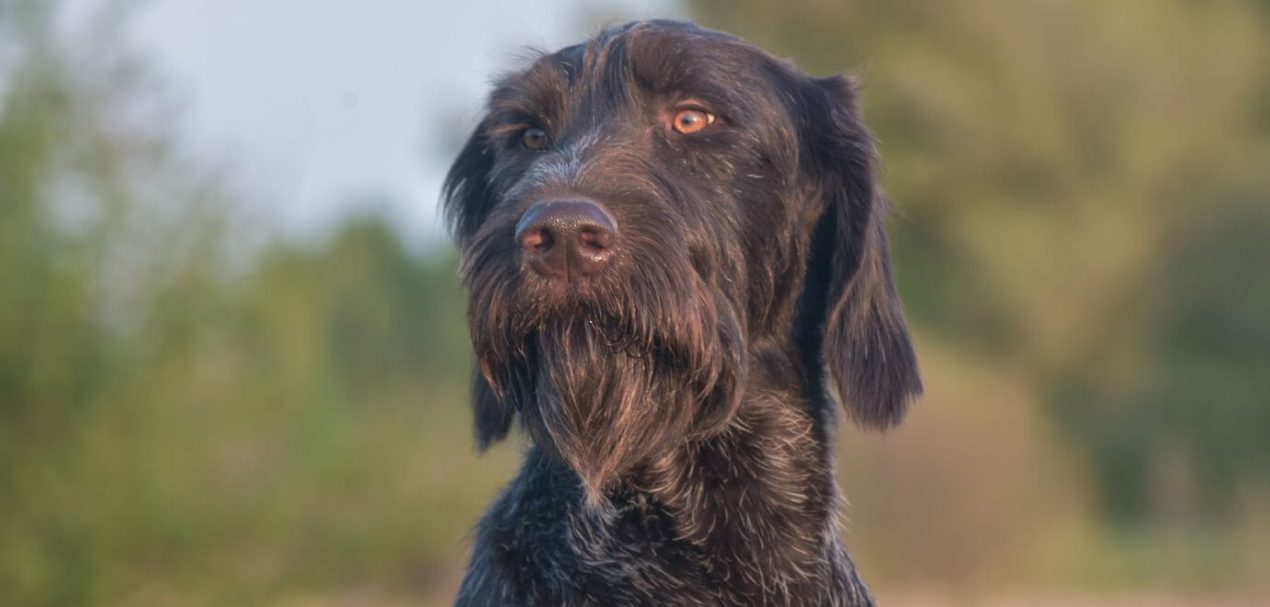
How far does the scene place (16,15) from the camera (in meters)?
10.7

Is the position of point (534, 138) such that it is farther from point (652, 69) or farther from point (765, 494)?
A: point (765, 494)

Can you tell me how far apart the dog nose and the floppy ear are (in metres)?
1.15

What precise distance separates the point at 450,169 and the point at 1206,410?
23.2 m

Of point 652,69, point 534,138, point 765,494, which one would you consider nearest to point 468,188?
point 534,138

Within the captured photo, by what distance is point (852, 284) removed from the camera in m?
4.56

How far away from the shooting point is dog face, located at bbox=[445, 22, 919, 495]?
3.88m

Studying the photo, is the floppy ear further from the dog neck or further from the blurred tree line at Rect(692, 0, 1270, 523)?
the blurred tree line at Rect(692, 0, 1270, 523)

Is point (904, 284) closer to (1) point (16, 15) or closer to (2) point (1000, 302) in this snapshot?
(2) point (1000, 302)

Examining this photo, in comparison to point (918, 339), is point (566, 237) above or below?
below

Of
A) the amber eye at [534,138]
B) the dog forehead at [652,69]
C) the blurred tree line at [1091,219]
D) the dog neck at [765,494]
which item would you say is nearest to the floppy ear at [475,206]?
the amber eye at [534,138]

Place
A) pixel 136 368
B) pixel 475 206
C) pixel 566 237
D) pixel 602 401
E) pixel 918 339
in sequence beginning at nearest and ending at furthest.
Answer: pixel 566 237, pixel 602 401, pixel 475 206, pixel 136 368, pixel 918 339

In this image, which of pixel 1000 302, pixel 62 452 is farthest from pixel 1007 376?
pixel 62 452

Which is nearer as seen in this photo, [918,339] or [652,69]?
[652,69]

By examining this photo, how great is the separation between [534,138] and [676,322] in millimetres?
857
